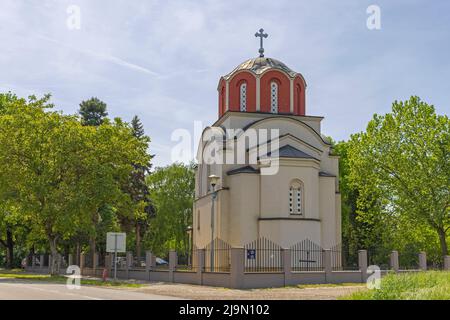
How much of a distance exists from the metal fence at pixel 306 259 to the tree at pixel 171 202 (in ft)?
110

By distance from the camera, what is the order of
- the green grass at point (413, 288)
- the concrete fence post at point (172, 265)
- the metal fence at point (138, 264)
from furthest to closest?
the metal fence at point (138, 264), the concrete fence post at point (172, 265), the green grass at point (413, 288)

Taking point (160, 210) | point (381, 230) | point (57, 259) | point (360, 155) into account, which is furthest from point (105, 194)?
point (160, 210)

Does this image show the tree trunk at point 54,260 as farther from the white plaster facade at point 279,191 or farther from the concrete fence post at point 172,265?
the concrete fence post at point 172,265

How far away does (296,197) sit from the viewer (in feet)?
103

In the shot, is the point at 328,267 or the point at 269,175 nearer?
the point at 328,267

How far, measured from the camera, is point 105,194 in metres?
32.7

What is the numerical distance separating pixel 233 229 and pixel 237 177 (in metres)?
2.98

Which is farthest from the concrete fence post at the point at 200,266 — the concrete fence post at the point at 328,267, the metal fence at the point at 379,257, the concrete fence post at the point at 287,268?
the metal fence at the point at 379,257

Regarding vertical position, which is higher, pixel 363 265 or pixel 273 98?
A: pixel 273 98

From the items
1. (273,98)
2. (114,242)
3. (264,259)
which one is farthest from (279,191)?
(114,242)

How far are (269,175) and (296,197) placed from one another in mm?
1935

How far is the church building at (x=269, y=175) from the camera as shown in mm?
31062

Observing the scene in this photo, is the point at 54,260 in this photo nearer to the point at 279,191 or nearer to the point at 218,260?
the point at 218,260

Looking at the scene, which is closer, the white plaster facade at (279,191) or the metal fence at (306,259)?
the metal fence at (306,259)
